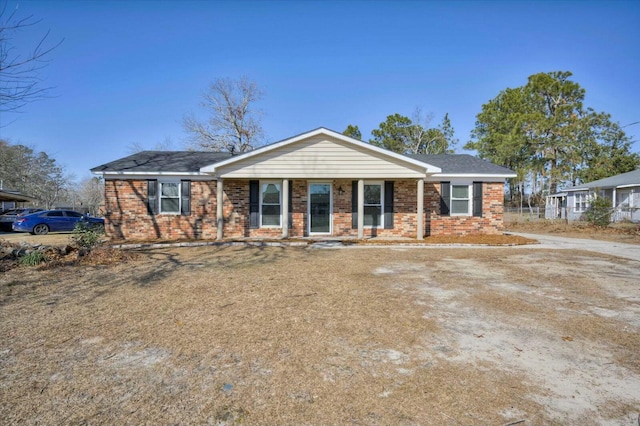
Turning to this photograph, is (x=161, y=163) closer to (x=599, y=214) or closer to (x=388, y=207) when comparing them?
(x=388, y=207)

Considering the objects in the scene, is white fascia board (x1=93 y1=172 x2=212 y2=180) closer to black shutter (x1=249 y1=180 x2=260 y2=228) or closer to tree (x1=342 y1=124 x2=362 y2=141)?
black shutter (x1=249 y1=180 x2=260 y2=228)

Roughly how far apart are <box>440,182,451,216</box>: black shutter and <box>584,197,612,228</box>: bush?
457 inches

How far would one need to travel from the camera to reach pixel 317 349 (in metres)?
3.31

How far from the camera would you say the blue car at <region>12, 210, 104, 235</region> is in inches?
627

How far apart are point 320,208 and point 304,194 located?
33.3 inches

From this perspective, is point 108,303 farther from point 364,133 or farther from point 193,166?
point 364,133

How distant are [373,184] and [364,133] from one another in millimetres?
31083

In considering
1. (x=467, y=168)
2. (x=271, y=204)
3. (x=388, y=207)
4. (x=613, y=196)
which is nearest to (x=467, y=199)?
(x=467, y=168)

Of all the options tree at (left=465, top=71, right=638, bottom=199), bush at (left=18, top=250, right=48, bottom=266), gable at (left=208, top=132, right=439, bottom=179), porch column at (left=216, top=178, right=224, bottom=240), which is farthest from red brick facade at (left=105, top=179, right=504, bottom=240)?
tree at (left=465, top=71, right=638, bottom=199)

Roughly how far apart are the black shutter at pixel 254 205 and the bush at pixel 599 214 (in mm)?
18791

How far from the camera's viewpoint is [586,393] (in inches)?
101

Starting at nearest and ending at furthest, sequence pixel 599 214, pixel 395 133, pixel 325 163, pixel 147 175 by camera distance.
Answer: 1. pixel 325 163
2. pixel 147 175
3. pixel 599 214
4. pixel 395 133

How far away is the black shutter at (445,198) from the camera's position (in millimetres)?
13516

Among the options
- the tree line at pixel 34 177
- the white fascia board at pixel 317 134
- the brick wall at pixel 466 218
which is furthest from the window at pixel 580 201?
the tree line at pixel 34 177
